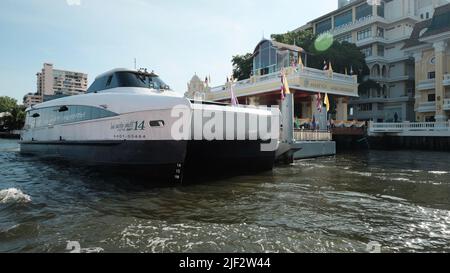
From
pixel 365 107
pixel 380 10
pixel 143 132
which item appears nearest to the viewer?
pixel 143 132

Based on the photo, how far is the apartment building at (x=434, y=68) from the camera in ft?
97.2

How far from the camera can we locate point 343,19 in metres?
48.7

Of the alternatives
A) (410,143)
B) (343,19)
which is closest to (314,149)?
(410,143)

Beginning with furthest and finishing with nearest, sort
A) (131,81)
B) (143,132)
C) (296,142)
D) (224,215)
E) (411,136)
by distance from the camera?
(411,136), (296,142), (131,81), (143,132), (224,215)

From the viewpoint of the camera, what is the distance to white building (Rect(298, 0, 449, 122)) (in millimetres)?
41094

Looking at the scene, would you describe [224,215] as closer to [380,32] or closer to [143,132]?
[143,132]

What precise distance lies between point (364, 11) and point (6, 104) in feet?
242

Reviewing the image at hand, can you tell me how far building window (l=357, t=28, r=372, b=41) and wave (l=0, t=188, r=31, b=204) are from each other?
45.8 m

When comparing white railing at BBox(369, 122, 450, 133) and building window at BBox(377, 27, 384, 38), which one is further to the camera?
building window at BBox(377, 27, 384, 38)

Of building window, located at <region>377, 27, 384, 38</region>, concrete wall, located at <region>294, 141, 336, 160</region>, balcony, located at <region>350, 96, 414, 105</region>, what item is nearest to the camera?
concrete wall, located at <region>294, 141, 336, 160</region>

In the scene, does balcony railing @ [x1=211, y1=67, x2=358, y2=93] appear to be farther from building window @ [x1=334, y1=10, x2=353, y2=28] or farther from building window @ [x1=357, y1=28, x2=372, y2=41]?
building window @ [x1=334, y1=10, x2=353, y2=28]

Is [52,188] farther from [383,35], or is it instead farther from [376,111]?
[383,35]

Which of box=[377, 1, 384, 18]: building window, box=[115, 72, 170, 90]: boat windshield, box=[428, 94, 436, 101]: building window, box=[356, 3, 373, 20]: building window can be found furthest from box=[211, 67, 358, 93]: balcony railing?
box=[377, 1, 384, 18]: building window

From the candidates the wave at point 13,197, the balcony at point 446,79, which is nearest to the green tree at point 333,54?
the balcony at point 446,79
